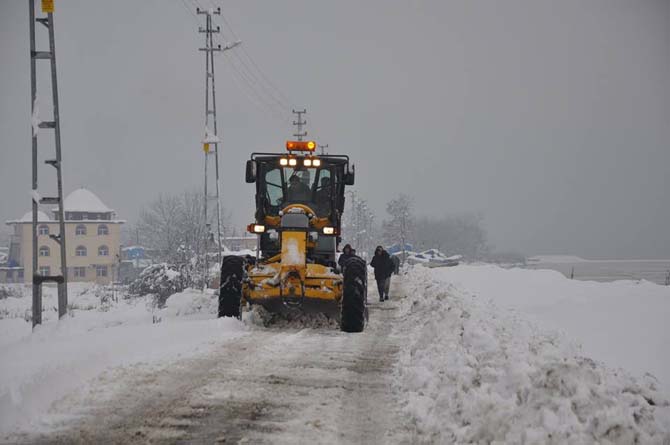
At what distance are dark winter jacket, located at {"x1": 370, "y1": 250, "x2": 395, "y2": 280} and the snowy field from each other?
813cm

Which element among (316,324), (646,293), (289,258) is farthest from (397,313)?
(646,293)

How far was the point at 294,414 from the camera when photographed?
15.3 feet

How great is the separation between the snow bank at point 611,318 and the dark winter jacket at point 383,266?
9.51ft

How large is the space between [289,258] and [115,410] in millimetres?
5404

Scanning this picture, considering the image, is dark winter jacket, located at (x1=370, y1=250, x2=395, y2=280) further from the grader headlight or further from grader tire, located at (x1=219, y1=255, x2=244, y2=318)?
grader tire, located at (x1=219, y1=255, x2=244, y2=318)

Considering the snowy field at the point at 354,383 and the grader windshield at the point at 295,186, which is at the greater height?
the grader windshield at the point at 295,186

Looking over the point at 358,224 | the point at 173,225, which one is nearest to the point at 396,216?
the point at 358,224

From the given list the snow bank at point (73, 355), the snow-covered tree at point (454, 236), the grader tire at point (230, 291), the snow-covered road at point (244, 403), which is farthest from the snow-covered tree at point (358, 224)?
the snow-covered road at point (244, 403)

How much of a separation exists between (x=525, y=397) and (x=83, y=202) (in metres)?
77.4

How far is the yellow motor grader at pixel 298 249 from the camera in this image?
961 cm

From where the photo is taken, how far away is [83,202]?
74.1 metres

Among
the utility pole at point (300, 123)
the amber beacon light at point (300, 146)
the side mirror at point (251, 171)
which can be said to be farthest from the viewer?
the utility pole at point (300, 123)

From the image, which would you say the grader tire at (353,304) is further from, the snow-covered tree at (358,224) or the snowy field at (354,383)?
the snow-covered tree at (358,224)

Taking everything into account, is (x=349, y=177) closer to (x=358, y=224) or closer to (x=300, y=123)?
(x=300, y=123)
